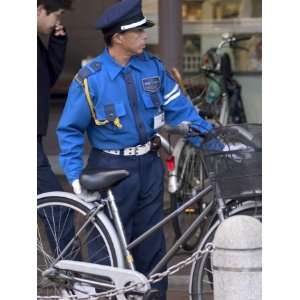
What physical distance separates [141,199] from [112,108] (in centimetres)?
60

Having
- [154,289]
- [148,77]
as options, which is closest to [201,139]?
[148,77]

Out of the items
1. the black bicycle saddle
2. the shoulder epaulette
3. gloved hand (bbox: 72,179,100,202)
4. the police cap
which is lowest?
gloved hand (bbox: 72,179,100,202)

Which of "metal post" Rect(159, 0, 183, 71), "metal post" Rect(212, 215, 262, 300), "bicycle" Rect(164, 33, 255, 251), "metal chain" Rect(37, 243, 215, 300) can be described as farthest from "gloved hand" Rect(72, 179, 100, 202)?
"metal post" Rect(159, 0, 183, 71)

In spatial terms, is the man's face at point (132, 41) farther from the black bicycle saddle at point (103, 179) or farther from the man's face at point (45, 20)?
the man's face at point (45, 20)

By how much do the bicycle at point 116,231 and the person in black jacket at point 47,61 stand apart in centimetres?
62

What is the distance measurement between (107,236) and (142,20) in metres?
1.26

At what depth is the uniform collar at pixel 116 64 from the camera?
630 cm

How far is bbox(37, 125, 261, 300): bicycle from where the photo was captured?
19.6 feet

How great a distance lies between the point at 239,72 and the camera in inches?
459

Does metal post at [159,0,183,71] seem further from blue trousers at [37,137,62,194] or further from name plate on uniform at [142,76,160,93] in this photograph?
name plate on uniform at [142,76,160,93]

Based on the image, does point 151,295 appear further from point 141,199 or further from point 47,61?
point 47,61

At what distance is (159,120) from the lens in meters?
6.43

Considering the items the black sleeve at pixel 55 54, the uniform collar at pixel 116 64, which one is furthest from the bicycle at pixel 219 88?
the uniform collar at pixel 116 64
